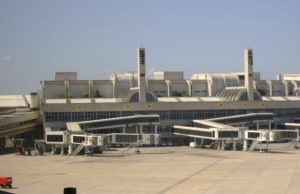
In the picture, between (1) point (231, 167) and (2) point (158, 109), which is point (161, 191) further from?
(2) point (158, 109)

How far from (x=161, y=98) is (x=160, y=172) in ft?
255

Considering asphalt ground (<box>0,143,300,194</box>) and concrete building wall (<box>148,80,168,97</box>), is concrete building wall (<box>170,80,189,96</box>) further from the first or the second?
asphalt ground (<box>0,143,300,194</box>)

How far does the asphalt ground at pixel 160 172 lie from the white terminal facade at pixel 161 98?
29.3 meters

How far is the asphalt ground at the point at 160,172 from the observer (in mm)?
74062

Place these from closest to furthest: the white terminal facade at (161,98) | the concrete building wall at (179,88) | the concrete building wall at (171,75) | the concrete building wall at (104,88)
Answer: the white terminal facade at (161,98) → the concrete building wall at (104,88) → the concrete building wall at (179,88) → the concrete building wall at (171,75)

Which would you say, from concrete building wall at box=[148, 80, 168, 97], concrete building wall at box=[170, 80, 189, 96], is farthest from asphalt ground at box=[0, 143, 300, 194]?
concrete building wall at box=[170, 80, 189, 96]

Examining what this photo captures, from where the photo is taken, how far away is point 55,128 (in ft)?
500

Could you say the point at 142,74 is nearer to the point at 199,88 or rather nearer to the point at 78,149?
the point at 199,88

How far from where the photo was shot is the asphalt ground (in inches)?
2916

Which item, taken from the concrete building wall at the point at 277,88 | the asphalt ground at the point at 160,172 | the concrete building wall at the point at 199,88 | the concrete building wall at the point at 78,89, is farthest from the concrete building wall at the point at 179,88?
the asphalt ground at the point at 160,172

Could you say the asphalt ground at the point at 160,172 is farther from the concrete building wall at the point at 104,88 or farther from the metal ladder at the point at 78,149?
the concrete building wall at the point at 104,88

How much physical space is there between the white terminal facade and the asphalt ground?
29.3m

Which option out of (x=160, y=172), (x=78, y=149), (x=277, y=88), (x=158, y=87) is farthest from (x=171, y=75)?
(x=160, y=172)

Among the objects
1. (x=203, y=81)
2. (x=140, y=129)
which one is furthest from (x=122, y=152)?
(x=203, y=81)
